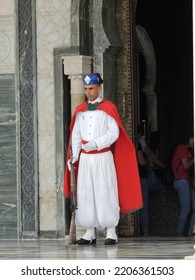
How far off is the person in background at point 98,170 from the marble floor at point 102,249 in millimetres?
361

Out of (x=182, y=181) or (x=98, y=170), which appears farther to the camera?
(x=182, y=181)

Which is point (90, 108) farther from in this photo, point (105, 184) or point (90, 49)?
point (90, 49)

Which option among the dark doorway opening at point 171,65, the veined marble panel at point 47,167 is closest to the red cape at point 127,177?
the veined marble panel at point 47,167

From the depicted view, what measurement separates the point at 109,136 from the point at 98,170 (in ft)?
1.42

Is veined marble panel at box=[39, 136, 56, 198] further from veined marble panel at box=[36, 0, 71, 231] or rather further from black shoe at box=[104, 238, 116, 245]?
black shoe at box=[104, 238, 116, 245]

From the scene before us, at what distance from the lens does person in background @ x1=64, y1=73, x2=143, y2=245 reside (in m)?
16.1

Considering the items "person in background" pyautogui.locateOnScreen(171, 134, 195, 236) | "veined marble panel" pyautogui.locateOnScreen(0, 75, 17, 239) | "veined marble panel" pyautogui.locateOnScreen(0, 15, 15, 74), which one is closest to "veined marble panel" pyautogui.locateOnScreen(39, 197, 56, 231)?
"veined marble panel" pyautogui.locateOnScreen(0, 75, 17, 239)

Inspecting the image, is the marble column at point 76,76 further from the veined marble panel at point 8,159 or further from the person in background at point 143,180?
the person in background at point 143,180

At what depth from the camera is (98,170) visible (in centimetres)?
1609

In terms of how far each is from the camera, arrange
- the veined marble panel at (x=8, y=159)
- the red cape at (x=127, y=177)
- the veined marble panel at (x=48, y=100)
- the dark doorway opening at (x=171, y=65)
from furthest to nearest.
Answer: the dark doorway opening at (x=171, y=65) < the veined marble panel at (x=8, y=159) < the veined marble panel at (x=48, y=100) < the red cape at (x=127, y=177)

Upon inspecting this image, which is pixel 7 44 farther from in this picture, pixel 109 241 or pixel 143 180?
pixel 109 241

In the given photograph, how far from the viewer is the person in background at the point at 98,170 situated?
1608cm

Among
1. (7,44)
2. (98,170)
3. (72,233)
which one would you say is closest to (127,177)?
(98,170)
